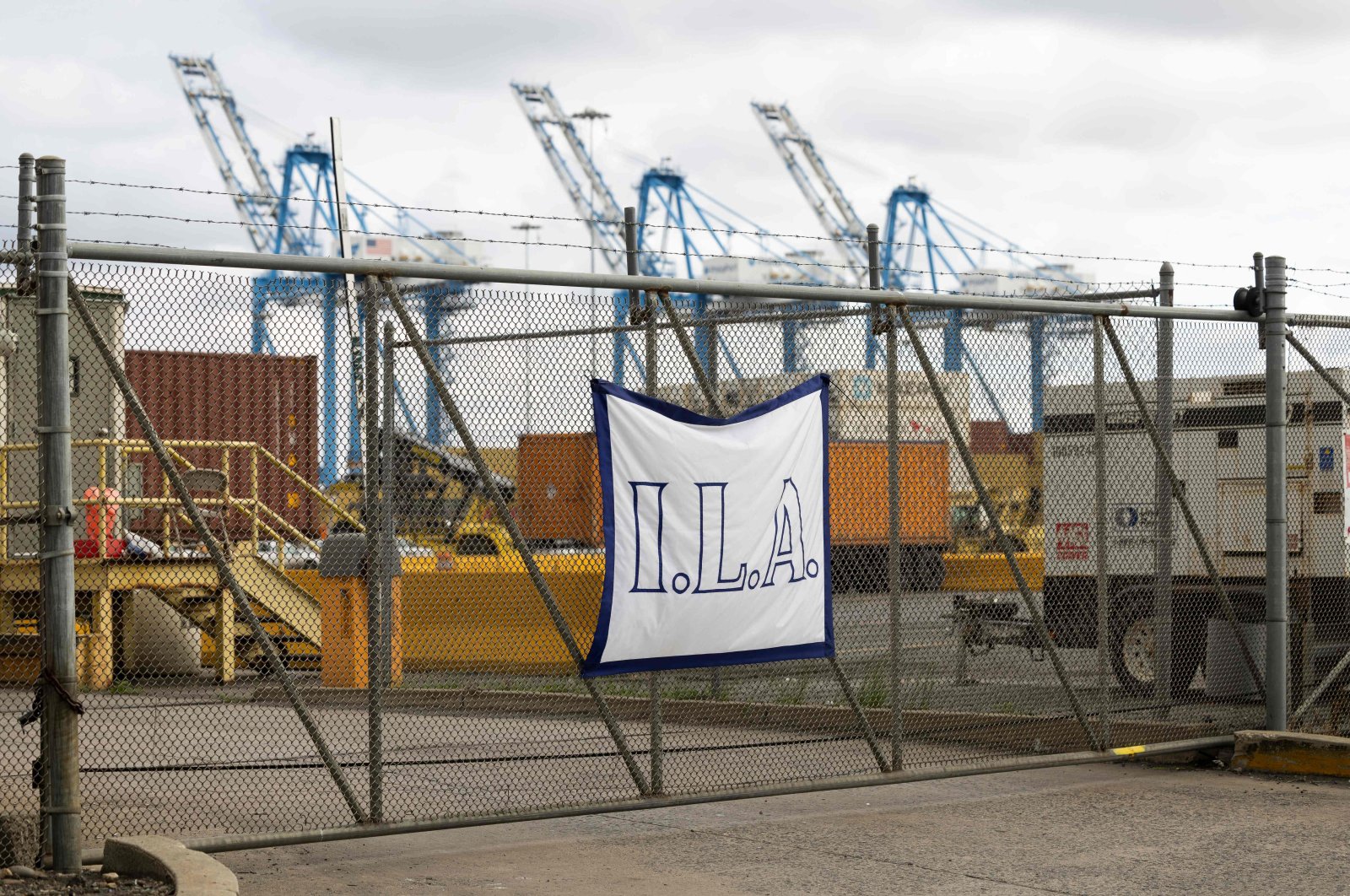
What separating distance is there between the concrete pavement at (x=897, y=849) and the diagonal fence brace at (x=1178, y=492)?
1.56 m

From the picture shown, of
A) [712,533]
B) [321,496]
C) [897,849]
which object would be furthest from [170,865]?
[897,849]

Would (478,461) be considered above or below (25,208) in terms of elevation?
below

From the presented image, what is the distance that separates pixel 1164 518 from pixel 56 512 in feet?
24.6

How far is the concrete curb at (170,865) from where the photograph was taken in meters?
6.01

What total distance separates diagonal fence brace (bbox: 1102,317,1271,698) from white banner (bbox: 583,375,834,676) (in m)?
2.48

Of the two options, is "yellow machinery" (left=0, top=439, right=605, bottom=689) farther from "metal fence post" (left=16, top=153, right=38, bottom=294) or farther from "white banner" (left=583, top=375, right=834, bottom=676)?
"metal fence post" (left=16, top=153, right=38, bottom=294)

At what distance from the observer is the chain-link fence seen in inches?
317

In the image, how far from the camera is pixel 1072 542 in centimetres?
1373

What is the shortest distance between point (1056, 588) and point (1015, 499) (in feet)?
2.94

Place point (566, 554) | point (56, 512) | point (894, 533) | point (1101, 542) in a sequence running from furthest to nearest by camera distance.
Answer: point (566, 554) < point (1101, 542) < point (894, 533) < point (56, 512)

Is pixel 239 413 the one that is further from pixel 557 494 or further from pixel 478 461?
pixel 478 461

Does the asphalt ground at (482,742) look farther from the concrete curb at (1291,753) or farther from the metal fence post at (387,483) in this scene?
the metal fence post at (387,483)

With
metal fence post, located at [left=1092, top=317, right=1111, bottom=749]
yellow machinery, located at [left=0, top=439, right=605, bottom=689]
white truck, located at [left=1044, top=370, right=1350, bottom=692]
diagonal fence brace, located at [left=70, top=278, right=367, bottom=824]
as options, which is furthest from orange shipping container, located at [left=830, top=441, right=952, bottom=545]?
diagonal fence brace, located at [left=70, top=278, right=367, bottom=824]

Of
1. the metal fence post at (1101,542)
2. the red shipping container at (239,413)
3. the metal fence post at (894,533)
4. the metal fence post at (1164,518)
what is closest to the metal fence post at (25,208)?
the red shipping container at (239,413)
